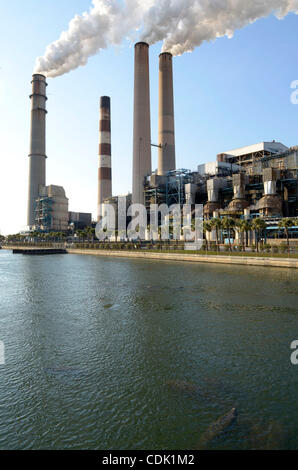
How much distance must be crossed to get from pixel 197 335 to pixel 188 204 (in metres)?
102

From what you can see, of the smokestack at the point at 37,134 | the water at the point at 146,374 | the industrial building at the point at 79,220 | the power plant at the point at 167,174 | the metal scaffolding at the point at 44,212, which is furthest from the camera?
the industrial building at the point at 79,220

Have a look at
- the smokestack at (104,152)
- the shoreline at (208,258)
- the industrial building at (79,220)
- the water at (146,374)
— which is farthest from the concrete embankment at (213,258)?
the industrial building at (79,220)

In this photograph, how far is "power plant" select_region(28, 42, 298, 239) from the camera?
10188 cm

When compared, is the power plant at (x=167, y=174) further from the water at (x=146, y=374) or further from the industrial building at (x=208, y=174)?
the water at (x=146, y=374)

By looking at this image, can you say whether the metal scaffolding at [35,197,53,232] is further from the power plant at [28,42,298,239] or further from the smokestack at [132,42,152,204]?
the smokestack at [132,42,152,204]

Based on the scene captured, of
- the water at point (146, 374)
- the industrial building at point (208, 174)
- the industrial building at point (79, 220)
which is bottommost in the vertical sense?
the water at point (146, 374)

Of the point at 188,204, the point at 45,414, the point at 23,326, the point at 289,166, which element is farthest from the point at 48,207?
the point at 45,414

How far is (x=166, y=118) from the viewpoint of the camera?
431 ft

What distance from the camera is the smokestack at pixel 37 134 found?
161750 millimetres

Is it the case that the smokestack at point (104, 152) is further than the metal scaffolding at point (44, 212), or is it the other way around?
the metal scaffolding at point (44, 212)

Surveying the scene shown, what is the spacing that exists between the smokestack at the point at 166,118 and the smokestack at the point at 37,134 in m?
67.2

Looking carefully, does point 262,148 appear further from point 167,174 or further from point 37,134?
point 37,134

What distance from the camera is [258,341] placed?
16641 millimetres
